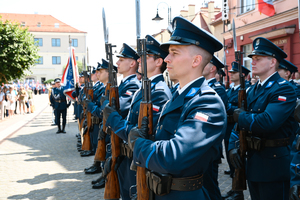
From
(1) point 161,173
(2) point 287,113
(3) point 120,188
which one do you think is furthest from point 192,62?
(3) point 120,188

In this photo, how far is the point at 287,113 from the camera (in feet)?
10.6

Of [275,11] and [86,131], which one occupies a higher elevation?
[275,11]

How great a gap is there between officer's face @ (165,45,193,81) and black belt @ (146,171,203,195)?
706 millimetres

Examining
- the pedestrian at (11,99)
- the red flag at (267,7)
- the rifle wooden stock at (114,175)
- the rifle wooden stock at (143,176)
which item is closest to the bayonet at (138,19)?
the rifle wooden stock at (143,176)

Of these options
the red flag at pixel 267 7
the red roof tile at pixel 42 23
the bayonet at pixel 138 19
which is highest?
the red roof tile at pixel 42 23

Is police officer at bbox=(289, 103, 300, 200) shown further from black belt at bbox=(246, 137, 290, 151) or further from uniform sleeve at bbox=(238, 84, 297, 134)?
black belt at bbox=(246, 137, 290, 151)

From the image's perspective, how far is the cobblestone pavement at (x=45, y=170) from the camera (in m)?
5.35

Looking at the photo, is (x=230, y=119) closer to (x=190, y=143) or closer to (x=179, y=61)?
(x=179, y=61)

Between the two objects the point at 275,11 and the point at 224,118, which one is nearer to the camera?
the point at 224,118

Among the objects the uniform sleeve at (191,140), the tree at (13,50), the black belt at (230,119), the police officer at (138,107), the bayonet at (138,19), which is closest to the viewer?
the uniform sleeve at (191,140)

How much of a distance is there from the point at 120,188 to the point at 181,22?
7.60ft

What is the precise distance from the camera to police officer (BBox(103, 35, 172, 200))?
2.94m

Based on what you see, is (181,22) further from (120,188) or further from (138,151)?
(120,188)

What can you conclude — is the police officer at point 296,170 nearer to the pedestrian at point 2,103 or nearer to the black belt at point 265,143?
the black belt at point 265,143
